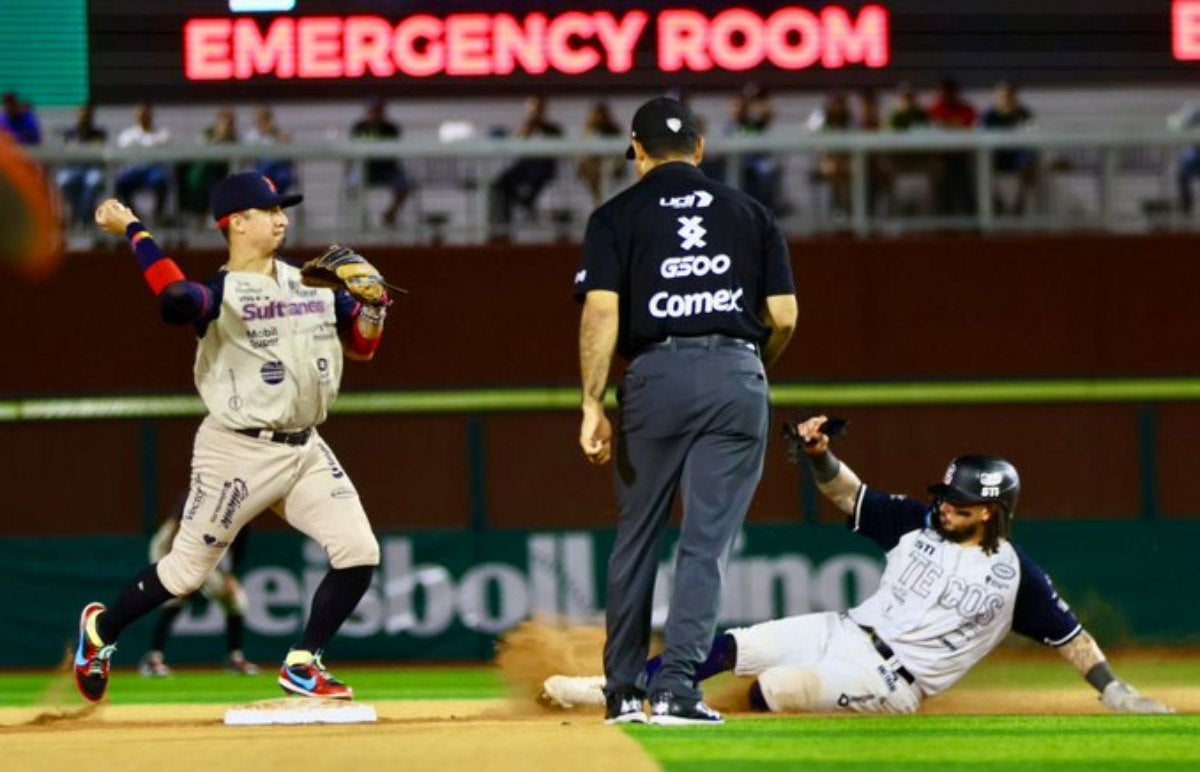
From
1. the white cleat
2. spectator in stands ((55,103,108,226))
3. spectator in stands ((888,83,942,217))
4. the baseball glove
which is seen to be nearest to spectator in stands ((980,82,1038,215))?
spectator in stands ((888,83,942,217))

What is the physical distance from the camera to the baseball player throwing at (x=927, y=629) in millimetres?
8078

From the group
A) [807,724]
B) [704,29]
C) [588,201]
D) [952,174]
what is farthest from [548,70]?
[807,724]

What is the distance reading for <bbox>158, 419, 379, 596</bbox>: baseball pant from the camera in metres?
7.64

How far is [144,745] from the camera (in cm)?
641

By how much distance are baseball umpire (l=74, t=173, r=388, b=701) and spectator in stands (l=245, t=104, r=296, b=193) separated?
6.68 metres

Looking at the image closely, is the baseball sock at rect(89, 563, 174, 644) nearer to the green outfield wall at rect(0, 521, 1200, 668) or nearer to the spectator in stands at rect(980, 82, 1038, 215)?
the green outfield wall at rect(0, 521, 1200, 668)

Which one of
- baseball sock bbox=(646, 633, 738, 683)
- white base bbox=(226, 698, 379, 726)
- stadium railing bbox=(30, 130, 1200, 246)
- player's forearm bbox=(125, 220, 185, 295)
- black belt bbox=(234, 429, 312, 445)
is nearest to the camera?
white base bbox=(226, 698, 379, 726)

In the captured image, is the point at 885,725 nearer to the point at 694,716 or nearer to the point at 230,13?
the point at 694,716

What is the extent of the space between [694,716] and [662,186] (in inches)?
64.5

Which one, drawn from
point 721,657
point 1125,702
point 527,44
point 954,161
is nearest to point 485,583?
point 527,44

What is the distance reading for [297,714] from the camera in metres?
7.38

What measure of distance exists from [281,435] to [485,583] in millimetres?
7080

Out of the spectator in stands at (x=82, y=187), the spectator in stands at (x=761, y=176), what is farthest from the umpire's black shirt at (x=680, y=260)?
the spectator in stands at (x=82, y=187)

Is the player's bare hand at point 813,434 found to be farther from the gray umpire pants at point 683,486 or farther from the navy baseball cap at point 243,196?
the navy baseball cap at point 243,196
